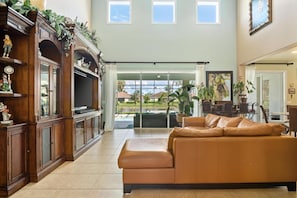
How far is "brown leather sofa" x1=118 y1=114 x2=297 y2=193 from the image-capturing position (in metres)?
3.62

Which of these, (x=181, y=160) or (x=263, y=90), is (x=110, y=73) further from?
(x=181, y=160)

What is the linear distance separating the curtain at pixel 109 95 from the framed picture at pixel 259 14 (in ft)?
16.7

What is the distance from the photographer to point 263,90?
11523 mm

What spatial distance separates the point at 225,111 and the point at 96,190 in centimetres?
595

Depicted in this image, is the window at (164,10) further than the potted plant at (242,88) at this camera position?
Yes

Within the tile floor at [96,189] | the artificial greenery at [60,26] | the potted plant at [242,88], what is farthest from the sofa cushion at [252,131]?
the potted plant at [242,88]

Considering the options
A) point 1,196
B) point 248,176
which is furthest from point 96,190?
point 248,176

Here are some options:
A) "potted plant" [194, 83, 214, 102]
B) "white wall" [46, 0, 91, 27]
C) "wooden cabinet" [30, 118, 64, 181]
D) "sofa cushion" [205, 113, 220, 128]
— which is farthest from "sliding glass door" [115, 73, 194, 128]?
"wooden cabinet" [30, 118, 64, 181]

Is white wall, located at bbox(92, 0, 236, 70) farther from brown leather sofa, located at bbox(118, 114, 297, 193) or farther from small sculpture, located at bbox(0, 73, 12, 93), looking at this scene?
brown leather sofa, located at bbox(118, 114, 297, 193)

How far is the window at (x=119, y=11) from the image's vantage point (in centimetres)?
1071

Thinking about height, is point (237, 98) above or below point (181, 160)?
above

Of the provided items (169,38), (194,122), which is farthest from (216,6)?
(194,122)

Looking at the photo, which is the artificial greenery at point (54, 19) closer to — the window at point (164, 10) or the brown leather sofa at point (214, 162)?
the brown leather sofa at point (214, 162)

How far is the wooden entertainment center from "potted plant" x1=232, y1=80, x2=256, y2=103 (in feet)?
20.8
